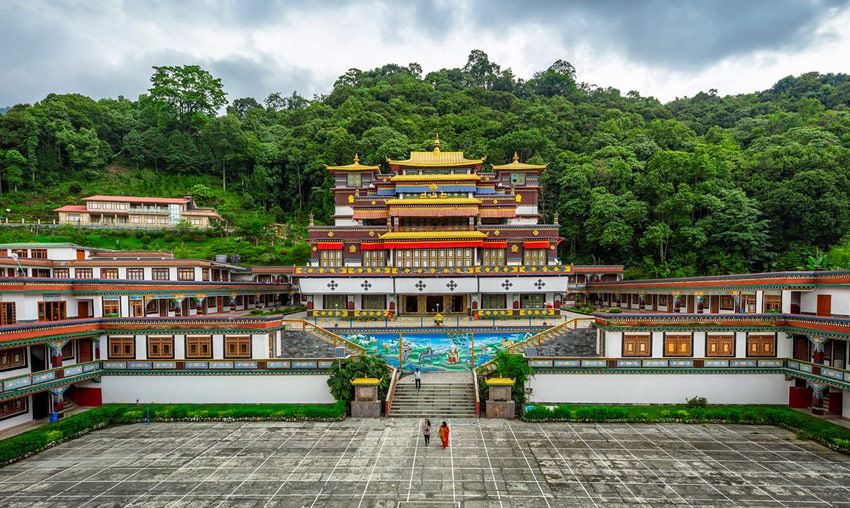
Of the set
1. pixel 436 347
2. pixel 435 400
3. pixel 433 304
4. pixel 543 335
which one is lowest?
pixel 435 400

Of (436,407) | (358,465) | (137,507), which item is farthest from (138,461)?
(436,407)

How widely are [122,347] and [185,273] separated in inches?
606

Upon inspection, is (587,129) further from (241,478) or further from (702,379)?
(241,478)

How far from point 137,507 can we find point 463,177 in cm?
3692

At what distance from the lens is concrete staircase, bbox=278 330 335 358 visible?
1078 inches

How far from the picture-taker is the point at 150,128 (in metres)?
78.1

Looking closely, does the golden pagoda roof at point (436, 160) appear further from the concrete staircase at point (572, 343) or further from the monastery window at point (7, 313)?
the monastery window at point (7, 313)

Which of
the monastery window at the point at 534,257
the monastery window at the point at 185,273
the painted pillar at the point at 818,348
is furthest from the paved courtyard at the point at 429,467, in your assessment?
the monastery window at the point at 534,257

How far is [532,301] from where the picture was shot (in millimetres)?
38781

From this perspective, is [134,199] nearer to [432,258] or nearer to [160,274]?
[160,274]

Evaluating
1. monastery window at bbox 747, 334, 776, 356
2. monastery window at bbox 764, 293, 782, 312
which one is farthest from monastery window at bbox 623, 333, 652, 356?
monastery window at bbox 764, 293, 782, 312

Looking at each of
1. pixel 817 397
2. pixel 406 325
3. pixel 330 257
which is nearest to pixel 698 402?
pixel 817 397

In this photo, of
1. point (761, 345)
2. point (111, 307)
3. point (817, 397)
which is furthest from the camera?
point (111, 307)

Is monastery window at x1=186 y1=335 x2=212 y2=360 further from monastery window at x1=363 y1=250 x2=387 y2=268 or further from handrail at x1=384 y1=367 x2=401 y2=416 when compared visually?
monastery window at x1=363 y1=250 x2=387 y2=268
